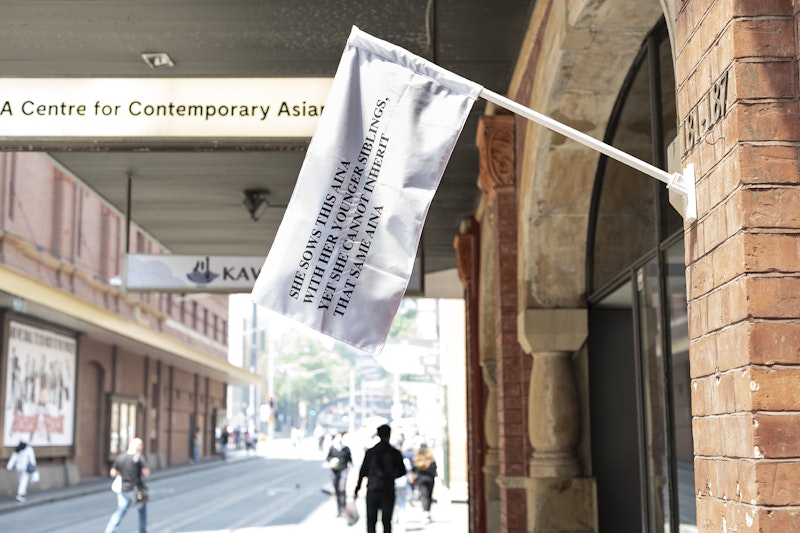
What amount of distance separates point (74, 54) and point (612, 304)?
513 cm

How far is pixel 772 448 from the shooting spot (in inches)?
117

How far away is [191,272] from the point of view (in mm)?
13391

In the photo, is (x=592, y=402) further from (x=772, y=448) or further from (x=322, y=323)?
(x=772, y=448)

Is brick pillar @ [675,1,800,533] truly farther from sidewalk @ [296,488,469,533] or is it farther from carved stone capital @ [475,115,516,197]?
sidewalk @ [296,488,469,533]

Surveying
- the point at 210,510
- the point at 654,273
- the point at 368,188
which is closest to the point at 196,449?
the point at 210,510

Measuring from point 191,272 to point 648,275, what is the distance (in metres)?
7.17

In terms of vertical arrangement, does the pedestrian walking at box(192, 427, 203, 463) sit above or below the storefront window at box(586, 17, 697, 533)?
below

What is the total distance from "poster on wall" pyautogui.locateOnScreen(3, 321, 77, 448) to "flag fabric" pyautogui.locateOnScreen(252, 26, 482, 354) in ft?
87.4

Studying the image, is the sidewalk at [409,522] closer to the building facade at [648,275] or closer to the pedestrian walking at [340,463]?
the pedestrian walking at [340,463]

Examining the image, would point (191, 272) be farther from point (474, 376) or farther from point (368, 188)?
point (368, 188)

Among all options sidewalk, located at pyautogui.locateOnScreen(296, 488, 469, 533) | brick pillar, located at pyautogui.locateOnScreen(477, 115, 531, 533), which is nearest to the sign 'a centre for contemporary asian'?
brick pillar, located at pyautogui.locateOnScreen(477, 115, 531, 533)

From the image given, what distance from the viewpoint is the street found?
63.6ft

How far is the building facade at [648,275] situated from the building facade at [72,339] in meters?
14.1

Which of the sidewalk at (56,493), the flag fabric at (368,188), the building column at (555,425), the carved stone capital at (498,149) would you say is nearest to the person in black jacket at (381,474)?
the building column at (555,425)
